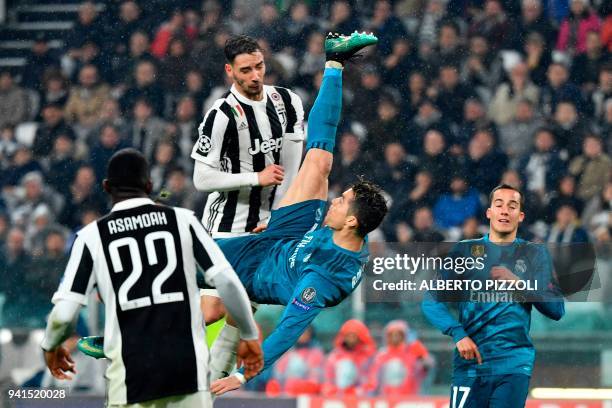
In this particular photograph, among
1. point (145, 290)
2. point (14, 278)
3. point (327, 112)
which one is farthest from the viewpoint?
point (14, 278)

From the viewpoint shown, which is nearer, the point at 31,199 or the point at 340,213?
the point at 340,213

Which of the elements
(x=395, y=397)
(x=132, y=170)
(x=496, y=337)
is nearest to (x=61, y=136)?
(x=395, y=397)

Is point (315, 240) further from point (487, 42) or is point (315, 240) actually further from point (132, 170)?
point (487, 42)

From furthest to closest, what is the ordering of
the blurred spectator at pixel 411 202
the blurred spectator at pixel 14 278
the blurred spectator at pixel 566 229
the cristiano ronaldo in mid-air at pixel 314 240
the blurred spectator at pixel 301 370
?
the blurred spectator at pixel 411 202, the blurred spectator at pixel 14 278, the blurred spectator at pixel 566 229, the blurred spectator at pixel 301 370, the cristiano ronaldo in mid-air at pixel 314 240

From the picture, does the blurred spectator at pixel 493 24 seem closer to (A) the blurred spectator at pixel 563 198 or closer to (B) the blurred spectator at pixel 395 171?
(B) the blurred spectator at pixel 395 171

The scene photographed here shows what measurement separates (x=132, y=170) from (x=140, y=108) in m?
7.34

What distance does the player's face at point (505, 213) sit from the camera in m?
6.85

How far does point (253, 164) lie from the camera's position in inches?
279

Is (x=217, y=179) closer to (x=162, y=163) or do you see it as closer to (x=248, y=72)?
(x=248, y=72)

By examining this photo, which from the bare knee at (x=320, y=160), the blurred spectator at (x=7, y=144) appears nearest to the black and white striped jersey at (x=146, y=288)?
the bare knee at (x=320, y=160)

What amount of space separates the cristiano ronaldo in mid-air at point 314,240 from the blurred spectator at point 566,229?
3580 mm

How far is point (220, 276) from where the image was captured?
16.0 ft

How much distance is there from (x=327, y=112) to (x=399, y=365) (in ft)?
9.50

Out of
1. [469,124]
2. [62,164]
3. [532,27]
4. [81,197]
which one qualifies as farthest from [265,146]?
[62,164]
